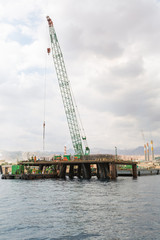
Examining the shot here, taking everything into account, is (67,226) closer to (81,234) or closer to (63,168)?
(81,234)

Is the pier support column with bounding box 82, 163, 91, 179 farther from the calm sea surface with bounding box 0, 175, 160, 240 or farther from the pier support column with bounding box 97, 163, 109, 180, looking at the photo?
the calm sea surface with bounding box 0, 175, 160, 240

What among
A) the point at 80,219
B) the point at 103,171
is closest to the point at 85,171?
the point at 103,171

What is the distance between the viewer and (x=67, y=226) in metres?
28.4

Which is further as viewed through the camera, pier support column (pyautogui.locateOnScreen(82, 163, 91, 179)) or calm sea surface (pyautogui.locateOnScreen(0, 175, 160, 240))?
pier support column (pyautogui.locateOnScreen(82, 163, 91, 179))

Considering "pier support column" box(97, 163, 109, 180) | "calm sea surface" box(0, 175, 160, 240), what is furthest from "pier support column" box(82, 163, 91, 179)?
"calm sea surface" box(0, 175, 160, 240)

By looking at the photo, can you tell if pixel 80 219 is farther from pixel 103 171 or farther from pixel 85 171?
pixel 85 171

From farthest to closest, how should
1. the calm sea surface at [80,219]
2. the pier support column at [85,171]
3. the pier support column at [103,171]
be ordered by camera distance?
the pier support column at [85,171] < the pier support column at [103,171] < the calm sea surface at [80,219]

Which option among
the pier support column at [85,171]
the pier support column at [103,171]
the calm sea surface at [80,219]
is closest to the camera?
the calm sea surface at [80,219]

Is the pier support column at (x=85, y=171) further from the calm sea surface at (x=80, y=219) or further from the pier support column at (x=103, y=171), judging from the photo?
the calm sea surface at (x=80, y=219)

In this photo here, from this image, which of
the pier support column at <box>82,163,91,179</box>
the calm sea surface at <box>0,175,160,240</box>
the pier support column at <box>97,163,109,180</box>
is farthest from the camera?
the pier support column at <box>82,163,91,179</box>

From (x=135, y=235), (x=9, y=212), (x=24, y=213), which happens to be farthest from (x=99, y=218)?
(x=9, y=212)

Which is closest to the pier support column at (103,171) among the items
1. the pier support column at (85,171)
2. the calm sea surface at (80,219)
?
the pier support column at (85,171)

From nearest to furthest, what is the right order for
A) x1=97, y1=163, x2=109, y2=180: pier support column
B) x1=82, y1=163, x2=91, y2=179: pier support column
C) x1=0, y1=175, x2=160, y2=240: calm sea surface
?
x1=0, y1=175, x2=160, y2=240: calm sea surface
x1=97, y1=163, x2=109, y2=180: pier support column
x1=82, y1=163, x2=91, y2=179: pier support column

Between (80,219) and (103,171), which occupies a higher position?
(103,171)
